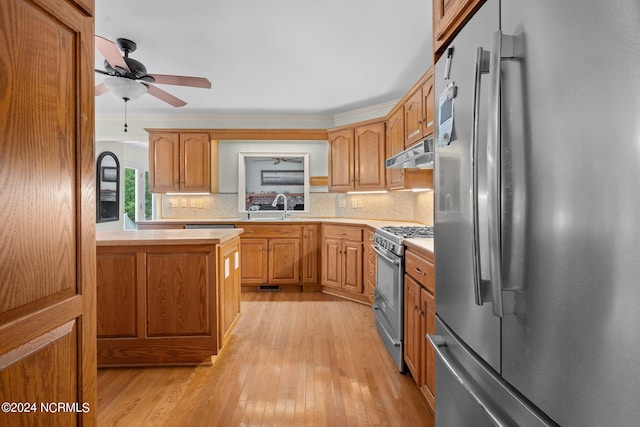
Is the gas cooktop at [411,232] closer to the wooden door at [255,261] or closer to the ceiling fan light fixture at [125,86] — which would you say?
the wooden door at [255,261]

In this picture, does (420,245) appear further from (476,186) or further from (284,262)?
(284,262)

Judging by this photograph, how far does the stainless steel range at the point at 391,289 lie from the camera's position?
2.27m

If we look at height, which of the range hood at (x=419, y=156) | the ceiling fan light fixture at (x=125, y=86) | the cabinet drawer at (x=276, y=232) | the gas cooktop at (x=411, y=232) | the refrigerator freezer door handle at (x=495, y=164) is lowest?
the cabinet drawer at (x=276, y=232)

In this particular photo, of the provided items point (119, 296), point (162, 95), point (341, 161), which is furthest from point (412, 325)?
point (162, 95)

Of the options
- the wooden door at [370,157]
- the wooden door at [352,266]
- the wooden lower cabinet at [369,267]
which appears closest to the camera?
the wooden lower cabinet at [369,267]

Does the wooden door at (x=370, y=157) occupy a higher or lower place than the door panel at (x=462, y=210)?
higher

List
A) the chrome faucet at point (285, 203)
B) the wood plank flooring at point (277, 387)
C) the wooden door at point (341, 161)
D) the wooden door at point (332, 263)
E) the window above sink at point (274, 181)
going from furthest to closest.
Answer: the window above sink at point (274, 181)
the chrome faucet at point (285, 203)
the wooden door at point (341, 161)
the wooden door at point (332, 263)
the wood plank flooring at point (277, 387)

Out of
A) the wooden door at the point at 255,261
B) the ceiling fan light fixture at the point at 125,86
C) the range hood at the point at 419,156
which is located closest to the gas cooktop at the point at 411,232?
the range hood at the point at 419,156

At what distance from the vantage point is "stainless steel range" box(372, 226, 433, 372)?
2.27 metres

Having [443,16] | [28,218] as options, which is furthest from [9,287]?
[443,16]

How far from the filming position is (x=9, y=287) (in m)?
0.76

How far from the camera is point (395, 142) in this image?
3.57 meters

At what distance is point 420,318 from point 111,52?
265cm

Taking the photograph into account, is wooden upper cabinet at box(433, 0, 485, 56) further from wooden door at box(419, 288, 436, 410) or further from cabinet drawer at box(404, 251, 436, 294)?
wooden door at box(419, 288, 436, 410)
